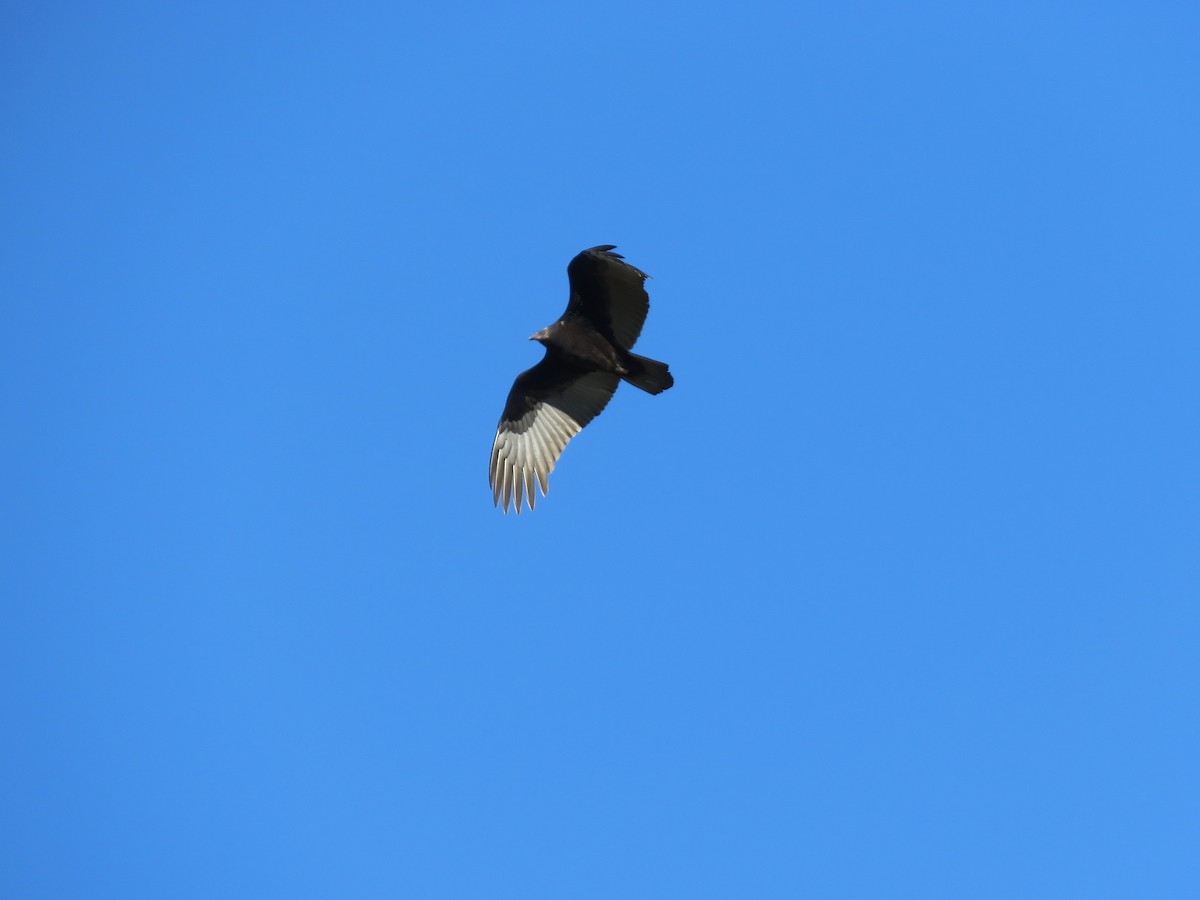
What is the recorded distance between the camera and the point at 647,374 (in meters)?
14.6

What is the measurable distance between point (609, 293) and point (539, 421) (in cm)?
246

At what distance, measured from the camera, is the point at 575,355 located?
1483 centimetres

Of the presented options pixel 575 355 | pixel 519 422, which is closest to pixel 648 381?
pixel 575 355

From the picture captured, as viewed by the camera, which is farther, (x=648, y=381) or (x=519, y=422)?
(x=519, y=422)

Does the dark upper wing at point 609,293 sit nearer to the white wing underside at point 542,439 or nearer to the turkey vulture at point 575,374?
the turkey vulture at point 575,374

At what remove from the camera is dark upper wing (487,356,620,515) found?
Result: 51.3 feet

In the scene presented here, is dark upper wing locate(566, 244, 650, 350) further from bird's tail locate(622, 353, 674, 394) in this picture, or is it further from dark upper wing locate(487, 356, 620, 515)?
dark upper wing locate(487, 356, 620, 515)

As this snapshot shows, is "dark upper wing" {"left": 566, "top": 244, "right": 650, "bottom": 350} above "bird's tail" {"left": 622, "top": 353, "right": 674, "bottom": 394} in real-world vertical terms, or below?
above

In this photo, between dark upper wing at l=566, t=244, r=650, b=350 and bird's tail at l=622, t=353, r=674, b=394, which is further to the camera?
bird's tail at l=622, t=353, r=674, b=394

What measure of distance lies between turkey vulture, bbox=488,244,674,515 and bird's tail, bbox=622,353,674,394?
13mm

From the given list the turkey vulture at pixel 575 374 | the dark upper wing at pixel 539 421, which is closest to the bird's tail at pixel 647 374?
the turkey vulture at pixel 575 374

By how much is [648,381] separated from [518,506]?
8.72ft

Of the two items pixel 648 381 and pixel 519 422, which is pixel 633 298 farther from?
pixel 519 422

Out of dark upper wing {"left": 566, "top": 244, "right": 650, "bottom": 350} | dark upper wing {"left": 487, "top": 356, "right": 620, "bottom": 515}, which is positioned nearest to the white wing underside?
dark upper wing {"left": 487, "top": 356, "right": 620, "bottom": 515}
